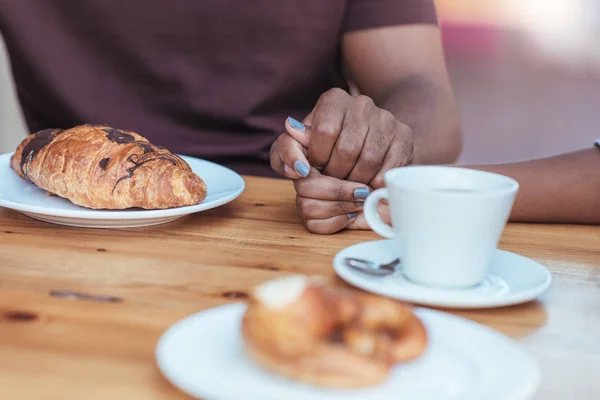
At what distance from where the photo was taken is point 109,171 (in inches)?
34.4

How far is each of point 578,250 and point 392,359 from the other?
1.60 ft

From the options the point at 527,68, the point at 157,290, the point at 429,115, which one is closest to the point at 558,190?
the point at 429,115

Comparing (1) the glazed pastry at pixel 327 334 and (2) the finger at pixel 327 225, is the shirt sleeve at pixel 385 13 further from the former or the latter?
(1) the glazed pastry at pixel 327 334

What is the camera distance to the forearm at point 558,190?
931 millimetres

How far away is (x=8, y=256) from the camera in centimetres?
71

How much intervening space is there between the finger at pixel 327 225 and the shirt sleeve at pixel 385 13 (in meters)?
0.73

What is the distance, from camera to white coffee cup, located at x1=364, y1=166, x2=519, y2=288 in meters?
0.59

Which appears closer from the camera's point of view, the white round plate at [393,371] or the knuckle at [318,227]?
the white round plate at [393,371]

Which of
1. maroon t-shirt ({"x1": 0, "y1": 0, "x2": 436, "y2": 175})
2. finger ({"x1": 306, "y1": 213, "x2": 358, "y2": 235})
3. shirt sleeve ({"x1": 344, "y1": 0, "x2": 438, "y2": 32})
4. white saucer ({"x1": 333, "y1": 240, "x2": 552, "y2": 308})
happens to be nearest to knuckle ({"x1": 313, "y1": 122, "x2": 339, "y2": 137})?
finger ({"x1": 306, "y1": 213, "x2": 358, "y2": 235})

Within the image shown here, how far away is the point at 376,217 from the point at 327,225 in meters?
0.17

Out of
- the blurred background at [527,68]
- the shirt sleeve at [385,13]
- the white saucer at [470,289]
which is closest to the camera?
the white saucer at [470,289]

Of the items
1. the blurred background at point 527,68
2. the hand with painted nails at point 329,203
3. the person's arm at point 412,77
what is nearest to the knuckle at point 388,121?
the hand with painted nails at point 329,203

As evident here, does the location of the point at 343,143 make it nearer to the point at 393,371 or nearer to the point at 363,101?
the point at 363,101

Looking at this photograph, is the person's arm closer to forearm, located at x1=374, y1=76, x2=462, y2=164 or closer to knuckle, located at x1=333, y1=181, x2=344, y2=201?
forearm, located at x1=374, y1=76, x2=462, y2=164
